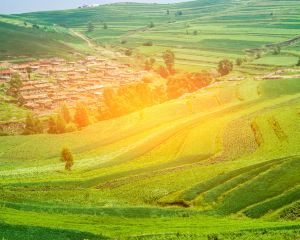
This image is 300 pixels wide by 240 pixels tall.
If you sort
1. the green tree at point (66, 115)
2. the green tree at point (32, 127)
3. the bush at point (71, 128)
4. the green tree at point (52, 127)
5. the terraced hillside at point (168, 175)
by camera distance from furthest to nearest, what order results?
the green tree at point (66, 115), the green tree at point (52, 127), the green tree at point (32, 127), the bush at point (71, 128), the terraced hillside at point (168, 175)

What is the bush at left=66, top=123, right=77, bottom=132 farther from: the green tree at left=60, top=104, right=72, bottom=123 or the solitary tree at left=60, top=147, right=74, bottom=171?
the solitary tree at left=60, top=147, right=74, bottom=171

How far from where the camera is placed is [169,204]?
77875 mm

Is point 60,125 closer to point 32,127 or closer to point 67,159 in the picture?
point 32,127

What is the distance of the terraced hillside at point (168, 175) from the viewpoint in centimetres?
6259

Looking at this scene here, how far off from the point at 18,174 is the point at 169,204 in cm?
4003

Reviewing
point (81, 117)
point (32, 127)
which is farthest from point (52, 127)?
point (81, 117)

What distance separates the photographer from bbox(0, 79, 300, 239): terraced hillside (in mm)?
62594

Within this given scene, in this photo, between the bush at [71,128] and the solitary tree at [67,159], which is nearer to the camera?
the solitary tree at [67,159]

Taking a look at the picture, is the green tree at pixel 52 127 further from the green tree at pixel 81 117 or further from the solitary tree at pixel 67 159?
the solitary tree at pixel 67 159

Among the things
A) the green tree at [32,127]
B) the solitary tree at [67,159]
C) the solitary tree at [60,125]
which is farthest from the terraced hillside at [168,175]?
the green tree at [32,127]

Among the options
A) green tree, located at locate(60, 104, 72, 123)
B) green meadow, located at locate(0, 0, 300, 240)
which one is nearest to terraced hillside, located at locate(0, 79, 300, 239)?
green meadow, located at locate(0, 0, 300, 240)

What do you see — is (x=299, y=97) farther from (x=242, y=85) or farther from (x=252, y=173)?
(x=252, y=173)

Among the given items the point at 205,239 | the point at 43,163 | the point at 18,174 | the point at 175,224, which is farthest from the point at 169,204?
the point at 43,163

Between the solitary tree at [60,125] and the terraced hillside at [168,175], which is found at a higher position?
the solitary tree at [60,125]
